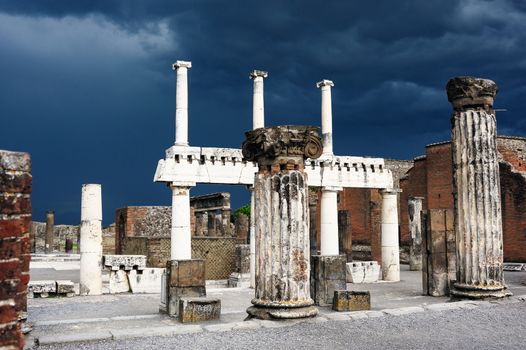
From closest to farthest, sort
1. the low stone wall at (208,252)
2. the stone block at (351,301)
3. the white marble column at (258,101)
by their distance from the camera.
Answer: the stone block at (351,301), the white marble column at (258,101), the low stone wall at (208,252)

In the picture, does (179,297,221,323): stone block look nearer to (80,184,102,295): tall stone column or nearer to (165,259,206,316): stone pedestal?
(165,259,206,316): stone pedestal

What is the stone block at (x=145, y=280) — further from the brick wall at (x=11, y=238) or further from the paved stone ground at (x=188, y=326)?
the brick wall at (x=11, y=238)

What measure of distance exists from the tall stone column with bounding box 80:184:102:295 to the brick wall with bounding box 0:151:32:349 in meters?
11.5

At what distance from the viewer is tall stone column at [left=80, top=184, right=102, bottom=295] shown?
13.5 m

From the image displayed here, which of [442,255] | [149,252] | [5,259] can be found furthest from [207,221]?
[5,259]

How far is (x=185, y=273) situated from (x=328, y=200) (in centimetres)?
738

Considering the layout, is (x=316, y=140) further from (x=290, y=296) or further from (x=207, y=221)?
(x=207, y=221)


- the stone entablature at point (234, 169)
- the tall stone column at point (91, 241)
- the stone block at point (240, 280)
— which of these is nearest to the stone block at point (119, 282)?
the tall stone column at point (91, 241)

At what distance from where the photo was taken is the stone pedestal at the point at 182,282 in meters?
9.55

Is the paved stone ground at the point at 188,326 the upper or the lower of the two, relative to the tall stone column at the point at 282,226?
lower

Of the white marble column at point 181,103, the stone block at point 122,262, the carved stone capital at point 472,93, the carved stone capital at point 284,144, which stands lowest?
the stone block at point 122,262

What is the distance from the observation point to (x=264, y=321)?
23.8 ft

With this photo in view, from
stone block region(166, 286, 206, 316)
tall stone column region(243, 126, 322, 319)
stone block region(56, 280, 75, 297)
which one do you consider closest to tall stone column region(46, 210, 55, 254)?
stone block region(56, 280, 75, 297)

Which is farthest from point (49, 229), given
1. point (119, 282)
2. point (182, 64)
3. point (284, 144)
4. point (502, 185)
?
point (284, 144)
